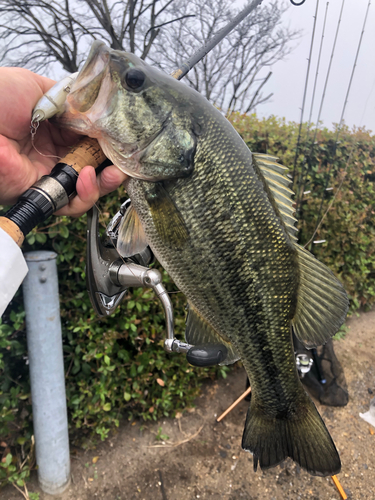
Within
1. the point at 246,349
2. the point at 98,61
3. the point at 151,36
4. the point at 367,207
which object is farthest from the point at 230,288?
the point at 151,36

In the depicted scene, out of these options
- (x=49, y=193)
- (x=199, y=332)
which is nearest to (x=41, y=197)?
(x=49, y=193)

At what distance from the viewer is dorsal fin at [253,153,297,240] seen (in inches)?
51.6

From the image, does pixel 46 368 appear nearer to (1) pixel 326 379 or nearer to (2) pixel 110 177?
(2) pixel 110 177

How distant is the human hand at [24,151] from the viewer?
4.26 ft

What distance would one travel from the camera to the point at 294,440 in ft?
4.58

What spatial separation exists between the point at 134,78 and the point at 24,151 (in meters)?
0.78

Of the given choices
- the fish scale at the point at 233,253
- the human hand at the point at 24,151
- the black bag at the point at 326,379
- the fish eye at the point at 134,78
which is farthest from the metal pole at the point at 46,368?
the black bag at the point at 326,379

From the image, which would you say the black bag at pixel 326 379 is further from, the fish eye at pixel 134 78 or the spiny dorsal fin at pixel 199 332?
the fish eye at pixel 134 78

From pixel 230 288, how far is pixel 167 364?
2.08 meters

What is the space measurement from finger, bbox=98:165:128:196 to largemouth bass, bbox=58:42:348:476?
57 mm

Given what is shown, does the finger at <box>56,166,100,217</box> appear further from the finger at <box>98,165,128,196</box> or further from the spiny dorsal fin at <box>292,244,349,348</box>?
the spiny dorsal fin at <box>292,244,349,348</box>

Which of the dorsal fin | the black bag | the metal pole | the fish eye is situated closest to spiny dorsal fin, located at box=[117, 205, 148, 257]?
the fish eye

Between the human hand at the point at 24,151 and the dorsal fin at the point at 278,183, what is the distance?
23.5 inches

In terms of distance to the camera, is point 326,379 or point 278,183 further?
point 326,379
